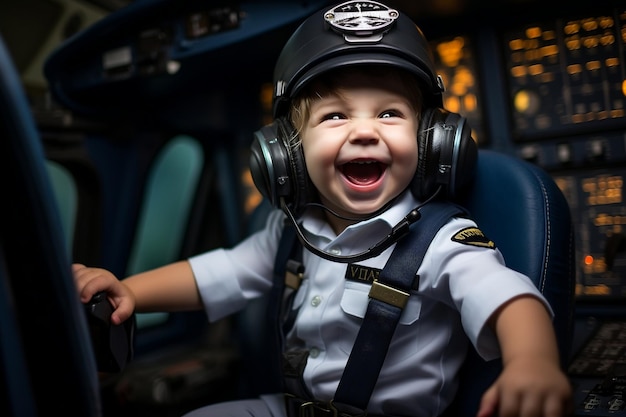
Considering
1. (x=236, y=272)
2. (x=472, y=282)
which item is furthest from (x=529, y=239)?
(x=236, y=272)

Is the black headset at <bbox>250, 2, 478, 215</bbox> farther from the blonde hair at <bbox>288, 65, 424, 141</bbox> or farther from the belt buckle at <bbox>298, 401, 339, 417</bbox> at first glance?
the belt buckle at <bbox>298, 401, 339, 417</bbox>

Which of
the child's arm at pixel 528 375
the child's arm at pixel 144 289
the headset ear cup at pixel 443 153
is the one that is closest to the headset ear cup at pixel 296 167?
the headset ear cup at pixel 443 153

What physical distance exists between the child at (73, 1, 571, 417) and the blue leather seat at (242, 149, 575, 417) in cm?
6

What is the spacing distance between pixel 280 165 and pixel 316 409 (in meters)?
0.47

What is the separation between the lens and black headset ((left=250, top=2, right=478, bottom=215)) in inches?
43.9

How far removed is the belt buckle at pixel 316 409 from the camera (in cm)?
110

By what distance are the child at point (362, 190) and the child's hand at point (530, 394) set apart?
21cm

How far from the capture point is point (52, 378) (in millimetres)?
746

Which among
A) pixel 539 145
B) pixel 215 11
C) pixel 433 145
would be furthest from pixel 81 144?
pixel 539 145

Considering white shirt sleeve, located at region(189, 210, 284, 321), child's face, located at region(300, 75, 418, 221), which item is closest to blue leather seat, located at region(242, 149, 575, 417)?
child's face, located at region(300, 75, 418, 221)

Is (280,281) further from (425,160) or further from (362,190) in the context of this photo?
(425,160)

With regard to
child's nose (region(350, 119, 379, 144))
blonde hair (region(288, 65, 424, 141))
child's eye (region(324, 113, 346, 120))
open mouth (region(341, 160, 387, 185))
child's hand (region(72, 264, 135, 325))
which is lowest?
child's hand (region(72, 264, 135, 325))

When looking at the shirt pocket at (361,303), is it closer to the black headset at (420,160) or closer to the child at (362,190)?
the child at (362,190)

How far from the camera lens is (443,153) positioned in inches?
44.5
